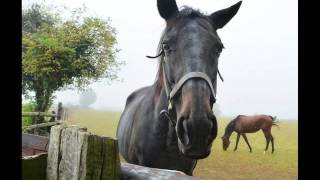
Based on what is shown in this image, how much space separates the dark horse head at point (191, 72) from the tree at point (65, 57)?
14.3 metres

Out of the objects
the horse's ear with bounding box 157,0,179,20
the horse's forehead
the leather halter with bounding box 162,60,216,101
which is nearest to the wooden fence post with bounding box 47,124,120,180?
the leather halter with bounding box 162,60,216,101

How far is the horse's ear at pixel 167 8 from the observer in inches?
124

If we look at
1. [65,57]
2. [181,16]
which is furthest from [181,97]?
[65,57]

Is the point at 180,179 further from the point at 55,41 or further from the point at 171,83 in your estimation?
the point at 55,41

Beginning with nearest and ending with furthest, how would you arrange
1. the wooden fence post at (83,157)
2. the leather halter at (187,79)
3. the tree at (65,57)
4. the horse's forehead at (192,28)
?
the wooden fence post at (83,157) → the leather halter at (187,79) → the horse's forehead at (192,28) → the tree at (65,57)

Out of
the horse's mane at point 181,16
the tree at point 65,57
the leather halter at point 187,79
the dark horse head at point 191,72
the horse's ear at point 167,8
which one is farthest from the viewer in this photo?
the tree at point 65,57

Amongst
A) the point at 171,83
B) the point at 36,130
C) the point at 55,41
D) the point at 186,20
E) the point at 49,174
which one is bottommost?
the point at 36,130

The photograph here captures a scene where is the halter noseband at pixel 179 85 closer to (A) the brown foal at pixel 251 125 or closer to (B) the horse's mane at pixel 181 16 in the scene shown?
(B) the horse's mane at pixel 181 16

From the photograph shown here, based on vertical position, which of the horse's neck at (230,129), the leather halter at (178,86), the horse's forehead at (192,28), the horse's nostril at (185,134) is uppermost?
the horse's forehead at (192,28)

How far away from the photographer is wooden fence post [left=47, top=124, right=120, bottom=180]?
4.32 ft

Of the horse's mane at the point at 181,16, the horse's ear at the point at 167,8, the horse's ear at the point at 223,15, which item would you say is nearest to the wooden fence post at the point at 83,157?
the horse's mane at the point at 181,16
